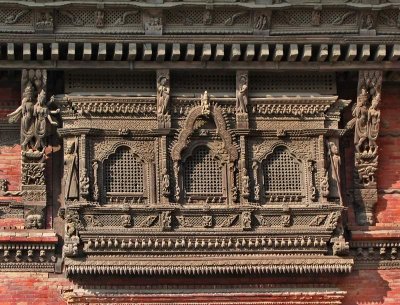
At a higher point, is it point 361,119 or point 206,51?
point 206,51

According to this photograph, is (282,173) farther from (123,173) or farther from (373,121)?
(123,173)

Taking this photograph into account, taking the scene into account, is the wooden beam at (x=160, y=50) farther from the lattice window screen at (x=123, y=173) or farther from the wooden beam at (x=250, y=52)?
the lattice window screen at (x=123, y=173)

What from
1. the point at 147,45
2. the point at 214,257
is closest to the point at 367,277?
the point at 214,257

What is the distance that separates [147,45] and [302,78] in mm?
2100

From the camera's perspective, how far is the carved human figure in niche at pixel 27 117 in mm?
17844

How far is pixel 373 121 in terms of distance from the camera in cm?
1850

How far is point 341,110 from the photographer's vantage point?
732 inches

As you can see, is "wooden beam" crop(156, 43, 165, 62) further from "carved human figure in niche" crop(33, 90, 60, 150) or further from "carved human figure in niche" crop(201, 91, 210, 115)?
"carved human figure in niche" crop(33, 90, 60, 150)

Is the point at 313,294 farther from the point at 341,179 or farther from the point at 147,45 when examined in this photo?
the point at 147,45

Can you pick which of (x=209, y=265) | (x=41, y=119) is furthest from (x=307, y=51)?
(x=41, y=119)

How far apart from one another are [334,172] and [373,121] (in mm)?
876

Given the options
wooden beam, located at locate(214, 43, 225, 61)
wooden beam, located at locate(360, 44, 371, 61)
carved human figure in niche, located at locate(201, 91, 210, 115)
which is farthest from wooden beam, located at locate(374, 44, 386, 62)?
carved human figure in niche, located at locate(201, 91, 210, 115)

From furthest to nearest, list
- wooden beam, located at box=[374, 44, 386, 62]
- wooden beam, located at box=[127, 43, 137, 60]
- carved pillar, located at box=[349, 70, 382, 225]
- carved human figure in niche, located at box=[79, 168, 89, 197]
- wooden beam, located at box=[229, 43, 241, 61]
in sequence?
carved pillar, located at box=[349, 70, 382, 225]
wooden beam, located at box=[374, 44, 386, 62]
wooden beam, located at box=[229, 43, 241, 61]
wooden beam, located at box=[127, 43, 137, 60]
carved human figure in niche, located at box=[79, 168, 89, 197]

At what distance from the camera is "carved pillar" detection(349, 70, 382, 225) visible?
60.5ft
